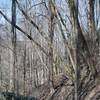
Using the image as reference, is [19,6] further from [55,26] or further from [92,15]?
[92,15]

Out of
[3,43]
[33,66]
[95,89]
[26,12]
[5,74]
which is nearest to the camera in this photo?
[95,89]

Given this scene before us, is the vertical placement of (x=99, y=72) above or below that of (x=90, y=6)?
below

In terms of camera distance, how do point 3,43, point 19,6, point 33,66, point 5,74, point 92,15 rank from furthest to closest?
point 5,74
point 33,66
point 3,43
point 19,6
point 92,15

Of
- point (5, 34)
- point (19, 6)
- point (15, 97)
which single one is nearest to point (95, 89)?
point (15, 97)

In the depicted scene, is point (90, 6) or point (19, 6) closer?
point (90, 6)

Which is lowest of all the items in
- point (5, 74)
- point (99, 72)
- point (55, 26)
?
point (5, 74)

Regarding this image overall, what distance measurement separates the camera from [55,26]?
16.1 m

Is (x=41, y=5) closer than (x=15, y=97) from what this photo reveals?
No

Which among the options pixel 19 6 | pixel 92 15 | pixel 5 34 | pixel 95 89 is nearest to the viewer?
pixel 95 89

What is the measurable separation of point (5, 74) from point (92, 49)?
31171mm

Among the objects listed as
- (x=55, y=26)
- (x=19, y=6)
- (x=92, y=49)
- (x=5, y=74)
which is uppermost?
(x=19, y=6)

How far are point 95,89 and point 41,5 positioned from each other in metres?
6.64

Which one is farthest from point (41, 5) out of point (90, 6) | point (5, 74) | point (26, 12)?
point (5, 74)

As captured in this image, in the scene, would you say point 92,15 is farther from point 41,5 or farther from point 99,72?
point 41,5
